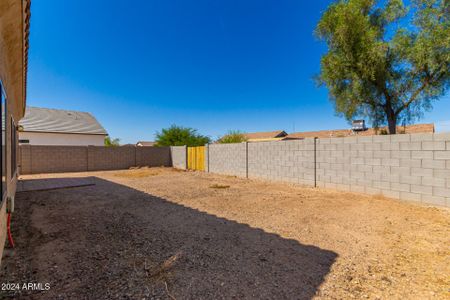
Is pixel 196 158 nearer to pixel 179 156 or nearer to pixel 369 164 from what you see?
pixel 179 156

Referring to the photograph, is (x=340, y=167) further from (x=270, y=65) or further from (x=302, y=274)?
(x=270, y=65)

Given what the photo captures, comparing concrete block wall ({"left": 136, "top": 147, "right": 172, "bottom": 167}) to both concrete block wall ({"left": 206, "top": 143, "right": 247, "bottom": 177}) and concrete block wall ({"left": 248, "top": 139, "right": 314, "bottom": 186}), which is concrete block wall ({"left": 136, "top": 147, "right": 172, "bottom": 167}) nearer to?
concrete block wall ({"left": 206, "top": 143, "right": 247, "bottom": 177})

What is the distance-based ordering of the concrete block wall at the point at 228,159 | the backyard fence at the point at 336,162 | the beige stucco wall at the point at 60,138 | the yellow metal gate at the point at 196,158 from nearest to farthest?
the backyard fence at the point at 336,162
the concrete block wall at the point at 228,159
the yellow metal gate at the point at 196,158
the beige stucco wall at the point at 60,138

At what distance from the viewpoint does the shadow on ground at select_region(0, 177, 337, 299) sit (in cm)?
203

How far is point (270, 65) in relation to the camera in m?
16.7

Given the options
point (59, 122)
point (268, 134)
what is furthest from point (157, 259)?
point (268, 134)

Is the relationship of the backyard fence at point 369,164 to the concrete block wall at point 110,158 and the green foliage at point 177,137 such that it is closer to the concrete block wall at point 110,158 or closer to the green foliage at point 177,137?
the concrete block wall at point 110,158

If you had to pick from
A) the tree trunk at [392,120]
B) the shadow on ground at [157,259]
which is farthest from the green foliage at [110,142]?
the tree trunk at [392,120]

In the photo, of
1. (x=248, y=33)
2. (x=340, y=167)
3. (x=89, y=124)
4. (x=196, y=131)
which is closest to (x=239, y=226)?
(x=340, y=167)

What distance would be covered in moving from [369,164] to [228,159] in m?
7.14

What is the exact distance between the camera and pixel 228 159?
40.0ft

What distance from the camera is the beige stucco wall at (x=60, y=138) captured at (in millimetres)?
18609

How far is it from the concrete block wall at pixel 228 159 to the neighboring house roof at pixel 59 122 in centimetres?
1453

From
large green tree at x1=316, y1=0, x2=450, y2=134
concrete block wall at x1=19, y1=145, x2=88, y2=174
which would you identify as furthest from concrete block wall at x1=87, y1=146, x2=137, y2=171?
large green tree at x1=316, y1=0, x2=450, y2=134
